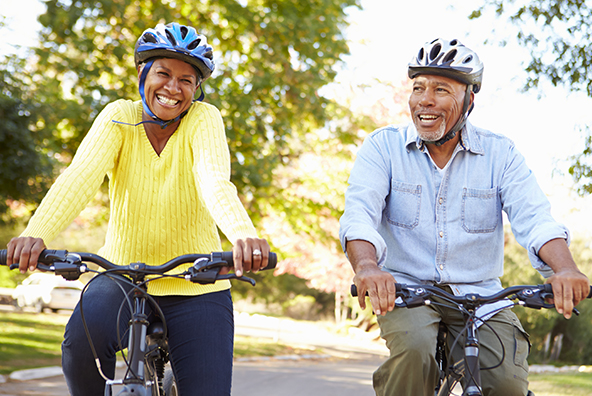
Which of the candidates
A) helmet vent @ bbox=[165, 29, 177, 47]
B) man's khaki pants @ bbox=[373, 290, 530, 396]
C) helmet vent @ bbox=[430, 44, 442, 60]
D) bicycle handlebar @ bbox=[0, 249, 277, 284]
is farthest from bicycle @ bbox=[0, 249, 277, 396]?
helmet vent @ bbox=[430, 44, 442, 60]

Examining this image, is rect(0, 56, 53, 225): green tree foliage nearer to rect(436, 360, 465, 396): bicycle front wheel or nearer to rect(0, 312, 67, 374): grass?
rect(0, 312, 67, 374): grass

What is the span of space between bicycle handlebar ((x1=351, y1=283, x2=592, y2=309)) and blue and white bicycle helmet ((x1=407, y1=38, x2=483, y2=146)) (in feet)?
3.24

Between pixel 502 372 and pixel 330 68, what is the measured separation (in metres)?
10.9

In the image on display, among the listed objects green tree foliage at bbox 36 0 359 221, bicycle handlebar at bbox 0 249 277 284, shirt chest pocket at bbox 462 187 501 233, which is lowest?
bicycle handlebar at bbox 0 249 277 284

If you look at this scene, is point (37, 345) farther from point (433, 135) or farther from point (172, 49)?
point (433, 135)

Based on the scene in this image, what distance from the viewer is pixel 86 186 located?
2908mm

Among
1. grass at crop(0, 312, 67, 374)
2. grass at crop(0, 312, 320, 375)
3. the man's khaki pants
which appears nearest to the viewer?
the man's khaki pants

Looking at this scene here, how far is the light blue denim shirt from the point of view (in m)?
3.15

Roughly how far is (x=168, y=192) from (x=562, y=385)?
340 inches

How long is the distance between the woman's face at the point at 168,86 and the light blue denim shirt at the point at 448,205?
93cm

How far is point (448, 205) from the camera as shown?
127 inches

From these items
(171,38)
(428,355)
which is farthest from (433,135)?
(171,38)

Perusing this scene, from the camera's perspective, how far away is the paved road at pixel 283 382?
26.2ft

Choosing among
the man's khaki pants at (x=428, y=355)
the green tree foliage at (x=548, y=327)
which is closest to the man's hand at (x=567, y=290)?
the man's khaki pants at (x=428, y=355)
